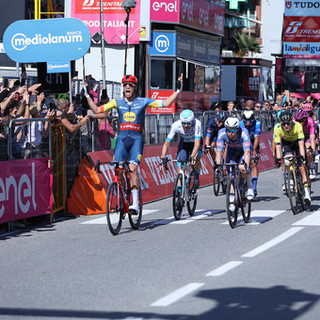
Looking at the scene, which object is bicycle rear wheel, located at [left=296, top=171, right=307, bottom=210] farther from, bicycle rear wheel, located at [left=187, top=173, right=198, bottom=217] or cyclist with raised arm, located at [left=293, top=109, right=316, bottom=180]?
bicycle rear wheel, located at [left=187, top=173, right=198, bottom=217]

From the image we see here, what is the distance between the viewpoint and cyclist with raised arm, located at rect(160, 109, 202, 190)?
48.8 ft

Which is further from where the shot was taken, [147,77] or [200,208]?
[147,77]

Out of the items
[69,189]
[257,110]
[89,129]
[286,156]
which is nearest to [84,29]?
[89,129]

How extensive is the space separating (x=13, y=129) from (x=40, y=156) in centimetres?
91

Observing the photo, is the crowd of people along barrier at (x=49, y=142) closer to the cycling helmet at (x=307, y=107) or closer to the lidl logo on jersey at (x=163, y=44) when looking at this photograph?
the cycling helmet at (x=307, y=107)

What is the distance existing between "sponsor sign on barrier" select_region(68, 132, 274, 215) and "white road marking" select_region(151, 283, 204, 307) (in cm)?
692

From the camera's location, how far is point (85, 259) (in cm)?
1046

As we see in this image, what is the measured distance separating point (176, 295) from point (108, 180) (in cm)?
789

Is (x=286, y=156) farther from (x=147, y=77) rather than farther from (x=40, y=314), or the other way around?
(x=147, y=77)

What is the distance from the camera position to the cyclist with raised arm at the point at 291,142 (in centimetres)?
1537

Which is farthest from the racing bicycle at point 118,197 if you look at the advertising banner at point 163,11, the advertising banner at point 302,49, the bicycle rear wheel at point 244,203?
the advertising banner at point 302,49

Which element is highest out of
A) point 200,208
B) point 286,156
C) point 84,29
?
point 84,29

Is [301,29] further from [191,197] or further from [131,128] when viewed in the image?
[131,128]

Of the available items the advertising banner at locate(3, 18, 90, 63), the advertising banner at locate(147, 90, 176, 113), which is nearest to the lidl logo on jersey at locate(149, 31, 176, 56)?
the advertising banner at locate(147, 90, 176, 113)
